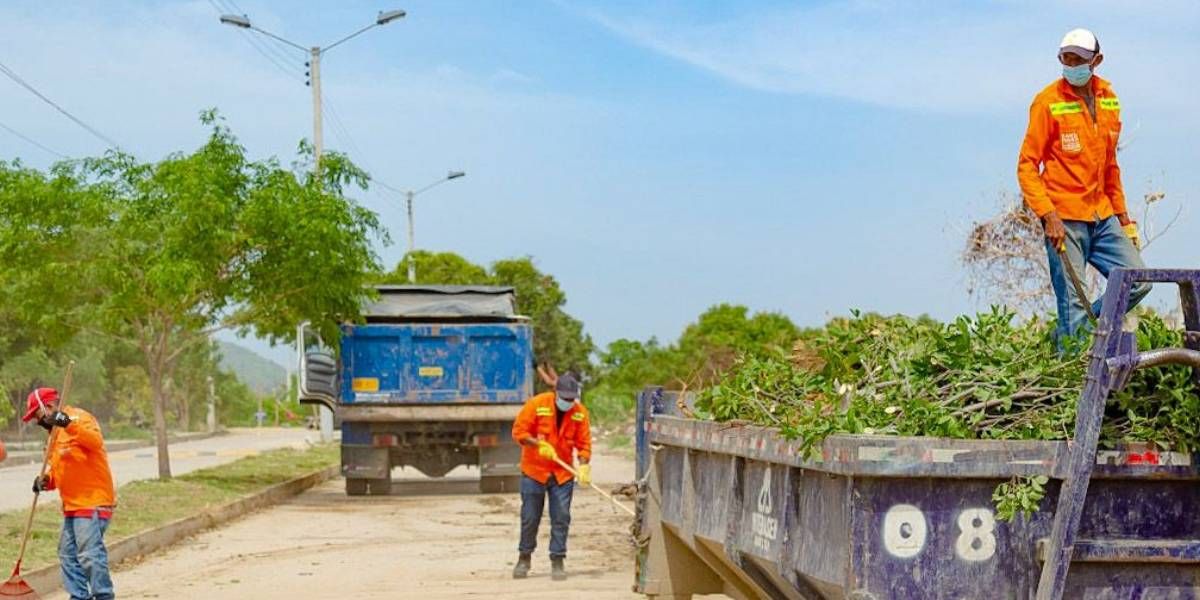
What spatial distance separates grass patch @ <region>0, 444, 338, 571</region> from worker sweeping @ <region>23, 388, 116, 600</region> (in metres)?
2.22

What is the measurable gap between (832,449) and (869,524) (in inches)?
10.4

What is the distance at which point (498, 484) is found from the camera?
2411 cm

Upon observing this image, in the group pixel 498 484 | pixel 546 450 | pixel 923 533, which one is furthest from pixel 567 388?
pixel 498 484

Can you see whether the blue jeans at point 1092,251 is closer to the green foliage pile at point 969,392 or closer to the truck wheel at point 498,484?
the green foliage pile at point 969,392

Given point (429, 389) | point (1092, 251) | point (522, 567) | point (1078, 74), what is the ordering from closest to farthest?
point (1078, 74), point (1092, 251), point (522, 567), point (429, 389)

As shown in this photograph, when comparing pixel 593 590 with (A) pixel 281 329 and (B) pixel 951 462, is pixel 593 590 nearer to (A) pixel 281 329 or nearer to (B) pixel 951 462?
(B) pixel 951 462

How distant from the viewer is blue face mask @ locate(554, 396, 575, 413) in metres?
13.2

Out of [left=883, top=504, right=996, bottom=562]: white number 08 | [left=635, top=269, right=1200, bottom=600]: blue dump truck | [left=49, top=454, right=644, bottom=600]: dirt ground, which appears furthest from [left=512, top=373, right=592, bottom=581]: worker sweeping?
[left=883, top=504, right=996, bottom=562]: white number 08

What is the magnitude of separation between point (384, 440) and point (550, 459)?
10.5 m

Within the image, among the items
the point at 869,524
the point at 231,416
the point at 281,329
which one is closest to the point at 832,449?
the point at 869,524

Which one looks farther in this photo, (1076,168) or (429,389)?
(429,389)

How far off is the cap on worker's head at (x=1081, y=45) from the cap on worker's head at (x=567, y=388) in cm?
662

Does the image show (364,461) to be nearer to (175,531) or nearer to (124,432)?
(175,531)

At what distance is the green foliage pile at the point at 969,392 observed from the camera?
539cm
